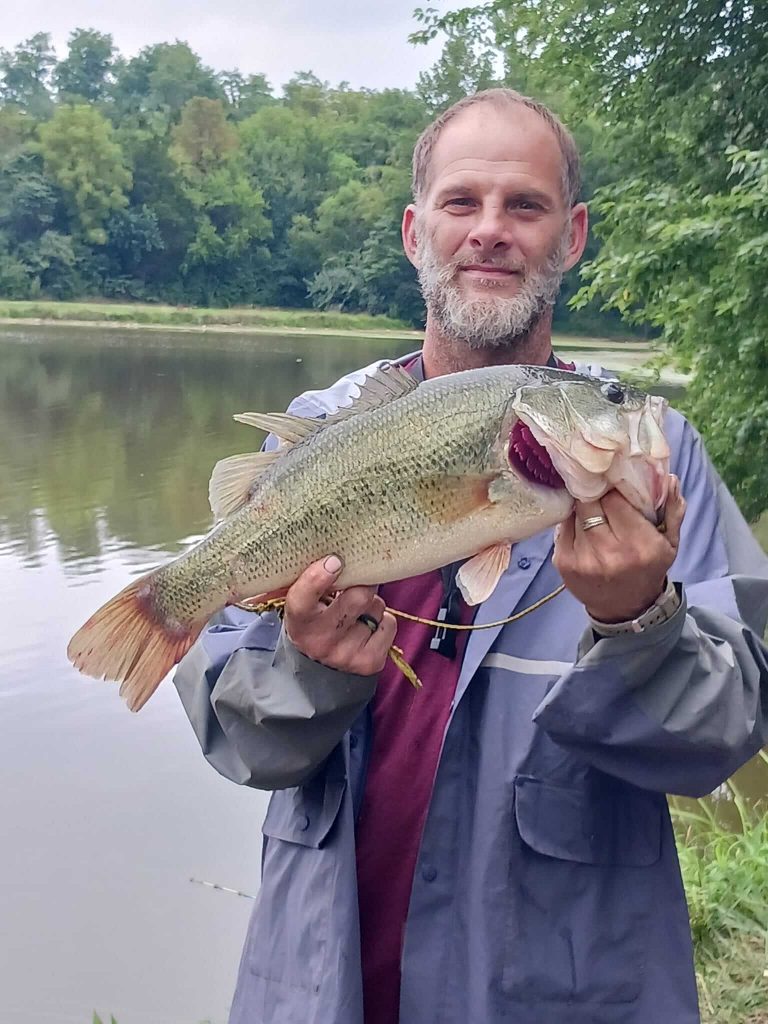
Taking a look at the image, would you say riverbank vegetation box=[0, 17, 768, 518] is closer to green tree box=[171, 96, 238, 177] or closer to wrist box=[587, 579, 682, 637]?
green tree box=[171, 96, 238, 177]

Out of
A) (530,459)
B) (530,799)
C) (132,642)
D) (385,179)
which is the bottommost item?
(385,179)

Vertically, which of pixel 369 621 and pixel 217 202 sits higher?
pixel 369 621

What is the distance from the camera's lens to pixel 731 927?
3836 mm

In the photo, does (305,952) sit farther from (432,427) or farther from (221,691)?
(432,427)

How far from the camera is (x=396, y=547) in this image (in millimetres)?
1948

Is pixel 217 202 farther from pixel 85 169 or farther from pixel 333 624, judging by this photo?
pixel 333 624

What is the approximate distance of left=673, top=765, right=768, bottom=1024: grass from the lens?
11.2 feet

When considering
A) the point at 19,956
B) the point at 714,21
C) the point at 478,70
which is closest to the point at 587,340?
the point at 478,70

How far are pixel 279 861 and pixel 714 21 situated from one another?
962cm

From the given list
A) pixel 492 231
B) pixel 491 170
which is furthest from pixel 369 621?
pixel 491 170

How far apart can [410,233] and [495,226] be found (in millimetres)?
381

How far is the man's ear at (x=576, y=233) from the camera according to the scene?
2.54 metres

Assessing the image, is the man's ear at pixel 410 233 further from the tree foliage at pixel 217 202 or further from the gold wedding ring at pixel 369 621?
the tree foliage at pixel 217 202

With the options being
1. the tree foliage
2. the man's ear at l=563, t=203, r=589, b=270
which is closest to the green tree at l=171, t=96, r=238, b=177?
the tree foliage
